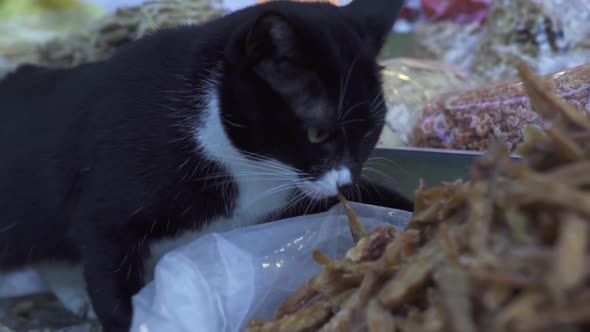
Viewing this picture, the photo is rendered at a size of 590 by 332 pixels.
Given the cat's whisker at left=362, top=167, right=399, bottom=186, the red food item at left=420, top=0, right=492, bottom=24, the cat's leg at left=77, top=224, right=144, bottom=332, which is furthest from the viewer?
the red food item at left=420, top=0, right=492, bottom=24

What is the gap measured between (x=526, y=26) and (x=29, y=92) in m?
1.12

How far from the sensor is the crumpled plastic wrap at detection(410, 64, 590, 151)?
88cm

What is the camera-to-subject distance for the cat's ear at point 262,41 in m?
0.59

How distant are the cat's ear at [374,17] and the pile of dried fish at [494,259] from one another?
12.0 inches

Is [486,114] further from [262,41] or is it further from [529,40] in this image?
[529,40]

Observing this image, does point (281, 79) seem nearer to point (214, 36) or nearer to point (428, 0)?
point (214, 36)

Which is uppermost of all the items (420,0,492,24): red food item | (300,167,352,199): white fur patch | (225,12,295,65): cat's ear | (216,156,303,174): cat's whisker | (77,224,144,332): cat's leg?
(225,12,295,65): cat's ear

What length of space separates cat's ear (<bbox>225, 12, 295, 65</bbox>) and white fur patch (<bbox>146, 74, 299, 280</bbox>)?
0.09 m

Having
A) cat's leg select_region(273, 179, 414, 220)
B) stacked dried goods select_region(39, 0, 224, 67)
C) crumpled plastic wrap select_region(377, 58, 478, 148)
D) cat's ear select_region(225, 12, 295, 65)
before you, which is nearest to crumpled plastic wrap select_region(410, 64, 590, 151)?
crumpled plastic wrap select_region(377, 58, 478, 148)

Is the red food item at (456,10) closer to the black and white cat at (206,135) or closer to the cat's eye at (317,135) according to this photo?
the black and white cat at (206,135)

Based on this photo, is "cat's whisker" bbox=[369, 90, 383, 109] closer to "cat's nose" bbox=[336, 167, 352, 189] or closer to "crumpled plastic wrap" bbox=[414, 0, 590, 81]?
"cat's nose" bbox=[336, 167, 352, 189]

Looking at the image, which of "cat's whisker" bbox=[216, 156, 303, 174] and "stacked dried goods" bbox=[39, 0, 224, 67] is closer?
"cat's whisker" bbox=[216, 156, 303, 174]

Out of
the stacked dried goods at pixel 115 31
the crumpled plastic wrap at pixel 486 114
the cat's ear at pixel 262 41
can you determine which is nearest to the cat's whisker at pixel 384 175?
the crumpled plastic wrap at pixel 486 114

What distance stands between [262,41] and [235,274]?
0.82 ft
